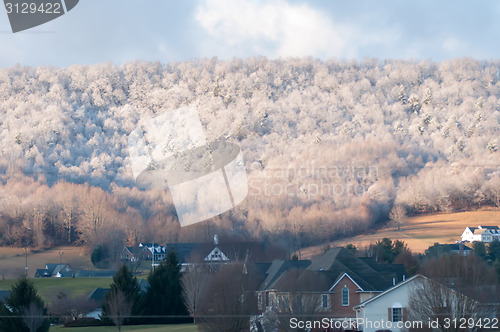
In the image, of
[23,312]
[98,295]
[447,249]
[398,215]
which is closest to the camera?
[23,312]

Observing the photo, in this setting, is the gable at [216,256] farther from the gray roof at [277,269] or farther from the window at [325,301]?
the window at [325,301]

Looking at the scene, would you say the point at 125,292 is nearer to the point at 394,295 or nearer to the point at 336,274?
the point at 336,274

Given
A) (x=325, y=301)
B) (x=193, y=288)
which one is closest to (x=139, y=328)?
(x=193, y=288)

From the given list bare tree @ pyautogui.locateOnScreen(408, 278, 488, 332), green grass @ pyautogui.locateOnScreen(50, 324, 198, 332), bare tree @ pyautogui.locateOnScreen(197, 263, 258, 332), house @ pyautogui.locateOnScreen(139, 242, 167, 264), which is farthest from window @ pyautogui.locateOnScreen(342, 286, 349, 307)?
house @ pyautogui.locateOnScreen(139, 242, 167, 264)

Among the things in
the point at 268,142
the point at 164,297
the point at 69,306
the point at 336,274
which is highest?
the point at 268,142

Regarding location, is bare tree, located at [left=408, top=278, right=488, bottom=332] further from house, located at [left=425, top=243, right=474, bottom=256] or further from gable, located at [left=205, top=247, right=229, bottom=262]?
gable, located at [left=205, top=247, right=229, bottom=262]

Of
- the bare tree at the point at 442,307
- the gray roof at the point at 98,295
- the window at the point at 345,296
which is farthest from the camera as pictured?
the gray roof at the point at 98,295

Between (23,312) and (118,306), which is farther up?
(23,312)

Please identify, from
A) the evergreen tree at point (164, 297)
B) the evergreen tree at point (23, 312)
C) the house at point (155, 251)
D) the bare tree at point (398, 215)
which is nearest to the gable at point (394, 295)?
the evergreen tree at point (164, 297)
